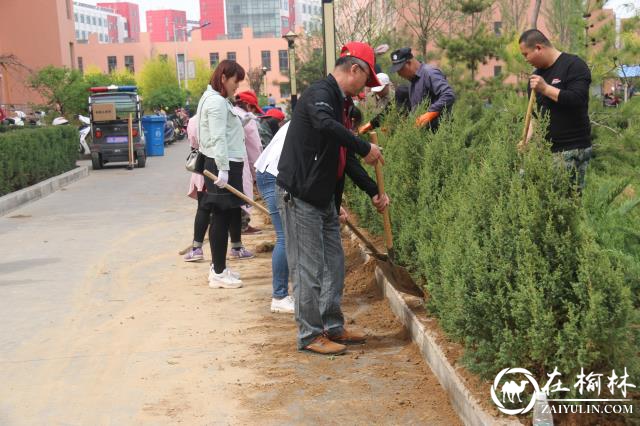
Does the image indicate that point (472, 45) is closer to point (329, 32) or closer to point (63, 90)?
point (329, 32)

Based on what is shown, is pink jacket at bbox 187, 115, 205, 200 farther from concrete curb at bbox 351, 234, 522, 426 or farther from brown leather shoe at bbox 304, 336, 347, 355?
brown leather shoe at bbox 304, 336, 347, 355

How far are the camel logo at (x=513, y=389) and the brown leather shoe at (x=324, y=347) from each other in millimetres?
1625

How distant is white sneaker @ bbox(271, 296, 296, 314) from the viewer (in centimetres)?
664

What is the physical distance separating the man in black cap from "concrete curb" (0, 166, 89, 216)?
298 inches

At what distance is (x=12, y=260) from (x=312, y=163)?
5.14 m

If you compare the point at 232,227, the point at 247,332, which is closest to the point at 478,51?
the point at 232,227

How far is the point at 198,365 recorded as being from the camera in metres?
5.41

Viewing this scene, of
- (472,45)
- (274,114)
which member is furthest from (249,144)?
(472,45)

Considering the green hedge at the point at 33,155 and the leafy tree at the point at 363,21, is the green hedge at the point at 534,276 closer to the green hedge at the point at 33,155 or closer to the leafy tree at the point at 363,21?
the green hedge at the point at 33,155

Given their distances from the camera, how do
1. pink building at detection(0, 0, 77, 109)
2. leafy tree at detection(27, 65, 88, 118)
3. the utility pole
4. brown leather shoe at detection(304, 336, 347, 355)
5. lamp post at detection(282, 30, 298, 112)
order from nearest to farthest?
brown leather shoe at detection(304, 336, 347, 355) < the utility pole < lamp post at detection(282, 30, 298, 112) < leafy tree at detection(27, 65, 88, 118) < pink building at detection(0, 0, 77, 109)

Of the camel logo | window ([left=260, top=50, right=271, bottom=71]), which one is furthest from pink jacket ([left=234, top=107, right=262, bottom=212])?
window ([left=260, top=50, right=271, bottom=71])

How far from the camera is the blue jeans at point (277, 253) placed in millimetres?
6625

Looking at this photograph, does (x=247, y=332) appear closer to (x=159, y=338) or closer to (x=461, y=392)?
(x=159, y=338)

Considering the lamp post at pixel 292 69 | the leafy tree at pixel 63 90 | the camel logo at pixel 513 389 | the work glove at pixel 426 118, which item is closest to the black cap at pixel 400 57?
Answer: the work glove at pixel 426 118
